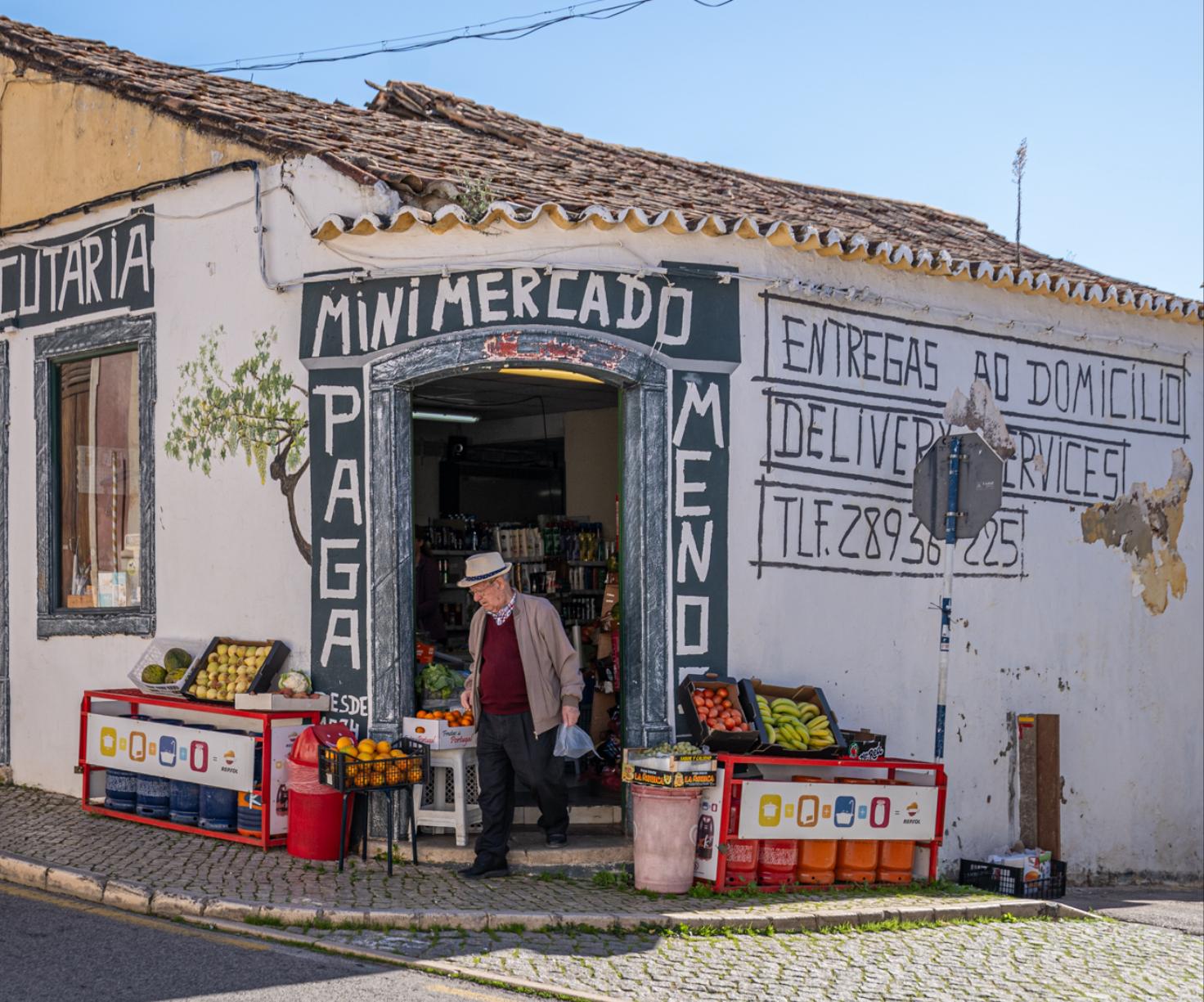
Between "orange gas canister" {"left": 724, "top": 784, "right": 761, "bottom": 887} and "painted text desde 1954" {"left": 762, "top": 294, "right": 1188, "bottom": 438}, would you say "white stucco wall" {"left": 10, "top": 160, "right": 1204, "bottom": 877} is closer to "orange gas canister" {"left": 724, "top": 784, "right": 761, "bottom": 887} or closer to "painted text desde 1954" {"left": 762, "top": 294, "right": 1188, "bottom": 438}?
"painted text desde 1954" {"left": 762, "top": 294, "right": 1188, "bottom": 438}

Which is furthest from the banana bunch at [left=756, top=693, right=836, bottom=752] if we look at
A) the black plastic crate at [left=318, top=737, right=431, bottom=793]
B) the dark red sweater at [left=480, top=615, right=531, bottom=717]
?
the black plastic crate at [left=318, top=737, right=431, bottom=793]

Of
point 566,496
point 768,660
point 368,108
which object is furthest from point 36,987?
point 368,108

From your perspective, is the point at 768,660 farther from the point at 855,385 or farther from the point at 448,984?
the point at 448,984

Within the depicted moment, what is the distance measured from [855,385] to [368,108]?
6815 mm

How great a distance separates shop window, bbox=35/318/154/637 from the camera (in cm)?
1151

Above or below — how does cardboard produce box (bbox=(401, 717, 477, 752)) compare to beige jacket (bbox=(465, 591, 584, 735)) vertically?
below

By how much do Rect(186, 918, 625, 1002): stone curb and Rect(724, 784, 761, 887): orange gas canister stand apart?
2446 mm

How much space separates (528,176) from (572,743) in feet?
15.2

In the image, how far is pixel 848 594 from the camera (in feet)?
35.4

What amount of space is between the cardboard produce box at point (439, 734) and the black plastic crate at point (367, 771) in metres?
0.19

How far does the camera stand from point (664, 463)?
32.3ft

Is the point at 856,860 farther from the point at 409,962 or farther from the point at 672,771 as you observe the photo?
the point at 409,962

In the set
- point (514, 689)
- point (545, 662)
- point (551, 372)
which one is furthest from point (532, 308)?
point (514, 689)

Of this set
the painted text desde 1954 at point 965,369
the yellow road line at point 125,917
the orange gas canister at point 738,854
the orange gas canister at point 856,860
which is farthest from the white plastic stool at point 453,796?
the painted text desde 1954 at point 965,369
